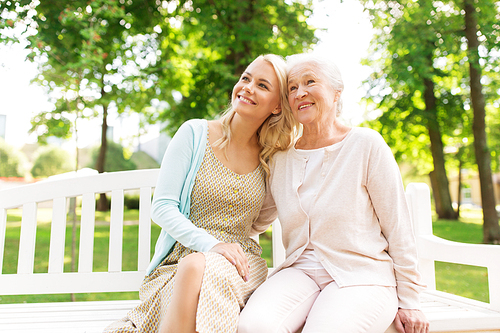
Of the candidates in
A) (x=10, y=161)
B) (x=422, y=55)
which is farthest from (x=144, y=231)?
(x=10, y=161)

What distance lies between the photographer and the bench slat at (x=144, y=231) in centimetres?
274

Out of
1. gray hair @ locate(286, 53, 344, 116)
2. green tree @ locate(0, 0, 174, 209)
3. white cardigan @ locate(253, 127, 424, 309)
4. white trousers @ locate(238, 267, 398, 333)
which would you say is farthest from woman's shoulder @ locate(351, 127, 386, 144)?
green tree @ locate(0, 0, 174, 209)

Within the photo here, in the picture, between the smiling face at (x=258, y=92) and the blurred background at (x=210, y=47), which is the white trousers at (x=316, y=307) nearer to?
the smiling face at (x=258, y=92)

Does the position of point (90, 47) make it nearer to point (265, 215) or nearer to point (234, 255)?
point (265, 215)

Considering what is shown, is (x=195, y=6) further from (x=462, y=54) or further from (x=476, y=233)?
(x=476, y=233)

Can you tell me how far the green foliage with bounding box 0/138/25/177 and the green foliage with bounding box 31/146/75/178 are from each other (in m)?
0.72

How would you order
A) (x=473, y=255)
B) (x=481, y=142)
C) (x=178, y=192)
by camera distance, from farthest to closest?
1. (x=481, y=142)
2. (x=473, y=255)
3. (x=178, y=192)

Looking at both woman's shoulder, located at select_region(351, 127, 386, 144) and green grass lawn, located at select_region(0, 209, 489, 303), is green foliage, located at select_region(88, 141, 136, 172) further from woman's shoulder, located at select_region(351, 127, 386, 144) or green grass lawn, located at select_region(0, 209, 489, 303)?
woman's shoulder, located at select_region(351, 127, 386, 144)

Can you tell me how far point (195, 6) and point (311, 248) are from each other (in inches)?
284

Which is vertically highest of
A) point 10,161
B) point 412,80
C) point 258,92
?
point 412,80

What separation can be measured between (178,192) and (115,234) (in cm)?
91

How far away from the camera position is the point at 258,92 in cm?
236

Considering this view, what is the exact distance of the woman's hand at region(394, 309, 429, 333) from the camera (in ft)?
6.25

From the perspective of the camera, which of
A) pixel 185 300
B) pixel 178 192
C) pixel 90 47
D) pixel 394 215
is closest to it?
pixel 185 300
